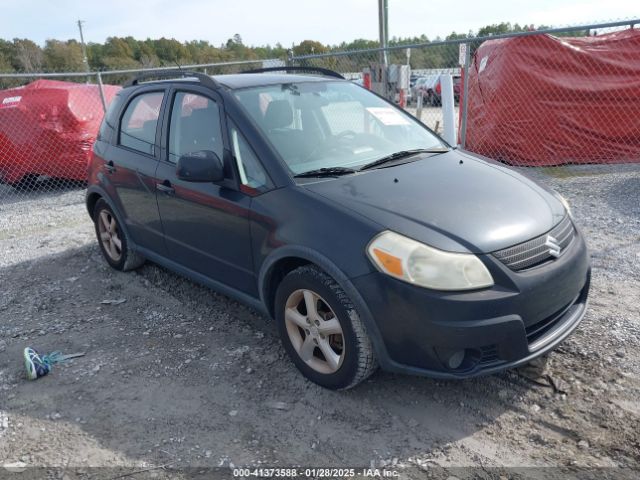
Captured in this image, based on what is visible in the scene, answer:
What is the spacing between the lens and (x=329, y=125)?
12.3 feet

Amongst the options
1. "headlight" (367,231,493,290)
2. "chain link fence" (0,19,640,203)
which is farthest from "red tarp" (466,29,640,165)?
"headlight" (367,231,493,290)

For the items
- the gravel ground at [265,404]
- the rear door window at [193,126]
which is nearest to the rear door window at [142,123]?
the rear door window at [193,126]

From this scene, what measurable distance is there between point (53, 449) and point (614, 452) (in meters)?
2.79

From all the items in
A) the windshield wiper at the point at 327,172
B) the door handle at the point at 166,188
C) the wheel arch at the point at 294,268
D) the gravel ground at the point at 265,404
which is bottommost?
the gravel ground at the point at 265,404

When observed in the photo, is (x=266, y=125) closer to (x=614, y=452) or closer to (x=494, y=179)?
(x=494, y=179)

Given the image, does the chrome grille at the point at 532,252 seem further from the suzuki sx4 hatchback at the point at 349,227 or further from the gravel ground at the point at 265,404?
the gravel ground at the point at 265,404

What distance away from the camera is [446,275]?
2586 mm

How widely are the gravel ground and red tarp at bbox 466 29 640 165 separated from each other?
4.84m

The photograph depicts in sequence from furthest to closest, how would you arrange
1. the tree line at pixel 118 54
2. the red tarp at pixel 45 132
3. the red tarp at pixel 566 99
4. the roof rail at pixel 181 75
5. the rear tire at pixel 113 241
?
the tree line at pixel 118 54, the red tarp at pixel 45 132, the red tarp at pixel 566 99, the rear tire at pixel 113 241, the roof rail at pixel 181 75

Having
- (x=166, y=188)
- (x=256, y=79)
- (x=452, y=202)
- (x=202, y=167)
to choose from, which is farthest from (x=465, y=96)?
(x=202, y=167)

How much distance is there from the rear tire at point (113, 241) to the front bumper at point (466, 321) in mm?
3035

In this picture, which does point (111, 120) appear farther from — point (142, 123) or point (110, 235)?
point (110, 235)

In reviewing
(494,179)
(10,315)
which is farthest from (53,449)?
(494,179)

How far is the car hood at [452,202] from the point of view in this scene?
2.72m
